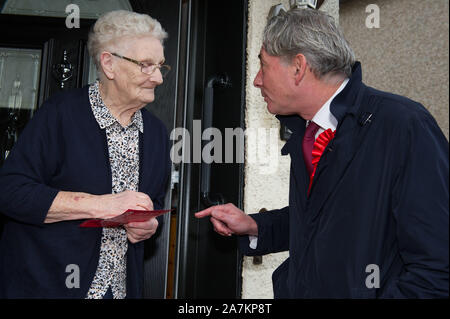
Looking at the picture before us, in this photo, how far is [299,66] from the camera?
1.23m

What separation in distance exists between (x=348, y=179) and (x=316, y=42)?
0.45 metres

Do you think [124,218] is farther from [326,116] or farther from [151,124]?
[326,116]

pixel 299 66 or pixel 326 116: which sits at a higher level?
pixel 299 66

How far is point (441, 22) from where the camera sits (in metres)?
2.49

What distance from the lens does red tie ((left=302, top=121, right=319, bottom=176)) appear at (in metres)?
1.23

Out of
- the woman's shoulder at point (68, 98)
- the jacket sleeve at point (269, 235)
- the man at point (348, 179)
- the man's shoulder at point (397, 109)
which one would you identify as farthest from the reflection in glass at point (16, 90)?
the man's shoulder at point (397, 109)

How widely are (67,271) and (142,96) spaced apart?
0.63 metres

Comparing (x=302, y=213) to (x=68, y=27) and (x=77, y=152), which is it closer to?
(x=77, y=152)

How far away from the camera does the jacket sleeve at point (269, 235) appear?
142 cm

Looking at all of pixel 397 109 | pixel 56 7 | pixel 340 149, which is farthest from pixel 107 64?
pixel 397 109

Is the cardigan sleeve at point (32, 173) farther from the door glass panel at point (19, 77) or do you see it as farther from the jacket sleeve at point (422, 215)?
the jacket sleeve at point (422, 215)

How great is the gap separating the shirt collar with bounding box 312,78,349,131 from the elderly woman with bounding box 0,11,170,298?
1.92 ft

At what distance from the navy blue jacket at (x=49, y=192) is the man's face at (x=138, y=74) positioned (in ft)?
0.52

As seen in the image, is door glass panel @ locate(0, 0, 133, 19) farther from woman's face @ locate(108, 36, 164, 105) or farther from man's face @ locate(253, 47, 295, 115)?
man's face @ locate(253, 47, 295, 115)
